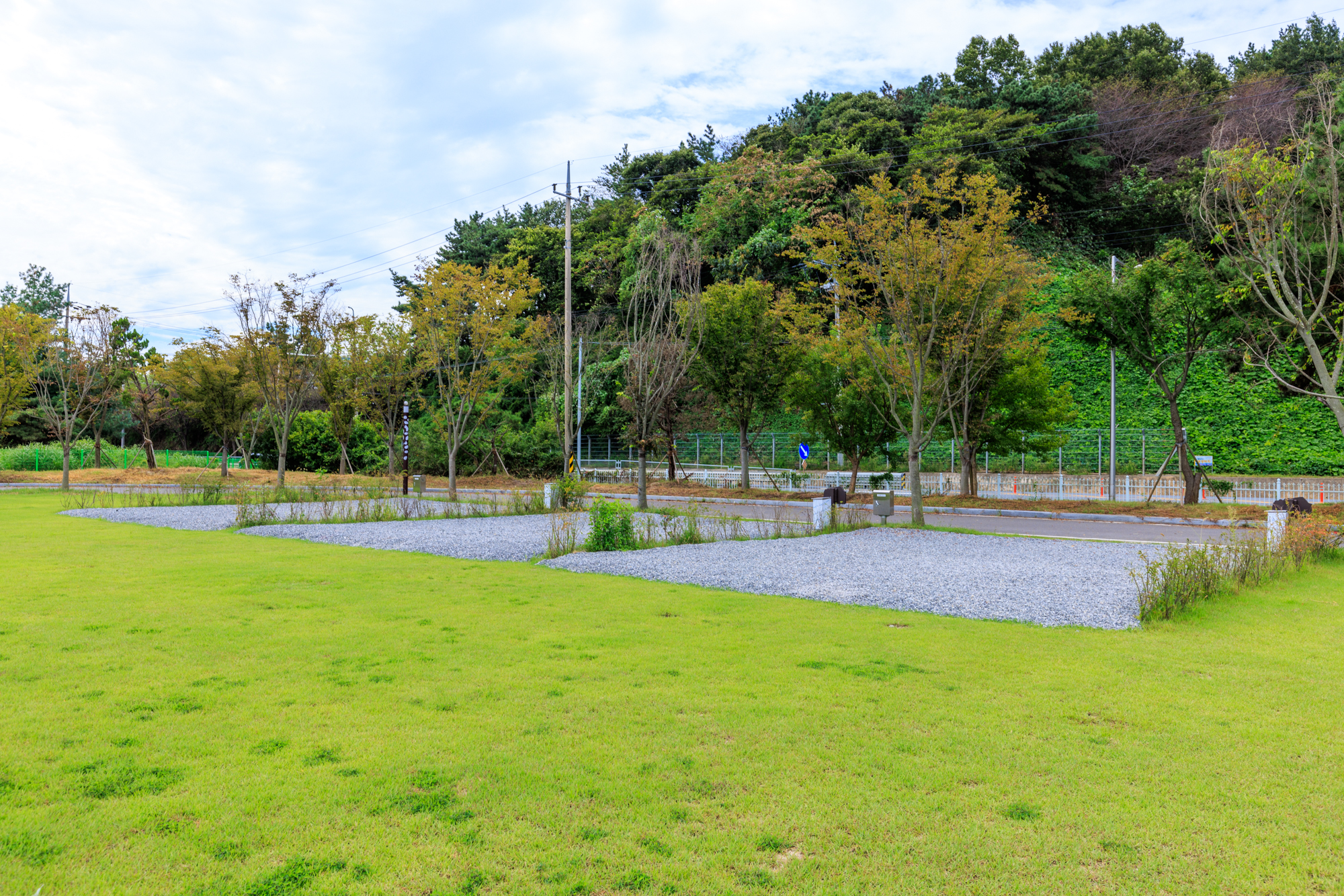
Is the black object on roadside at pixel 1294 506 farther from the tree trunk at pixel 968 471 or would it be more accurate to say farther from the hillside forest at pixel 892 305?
the tree trunk at pixel 968 471

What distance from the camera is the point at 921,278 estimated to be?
17.6 metres

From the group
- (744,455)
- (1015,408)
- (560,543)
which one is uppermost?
(1015,408)

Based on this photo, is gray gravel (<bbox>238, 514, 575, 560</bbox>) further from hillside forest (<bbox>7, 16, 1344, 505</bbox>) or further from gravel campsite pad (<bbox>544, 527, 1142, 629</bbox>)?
hillside forest (<bbox>7, 16, 1344, 505</bbox>)

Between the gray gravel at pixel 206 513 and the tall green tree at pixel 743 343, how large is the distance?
36.8 feet

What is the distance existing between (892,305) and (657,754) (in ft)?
50.3

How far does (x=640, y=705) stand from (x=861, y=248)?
15017 mm

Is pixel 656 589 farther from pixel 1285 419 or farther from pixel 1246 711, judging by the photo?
pixel 1285 419

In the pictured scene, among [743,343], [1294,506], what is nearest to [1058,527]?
[1294,506]

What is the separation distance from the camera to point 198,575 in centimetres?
981

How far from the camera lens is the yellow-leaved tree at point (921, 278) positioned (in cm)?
1747

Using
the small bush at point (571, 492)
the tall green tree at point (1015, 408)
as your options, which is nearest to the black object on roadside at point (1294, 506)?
the tall green tree at point (1015, 408)

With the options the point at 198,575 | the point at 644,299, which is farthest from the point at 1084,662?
the point at 644,299

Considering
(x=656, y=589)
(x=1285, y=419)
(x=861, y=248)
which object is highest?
(x=861, y=248)

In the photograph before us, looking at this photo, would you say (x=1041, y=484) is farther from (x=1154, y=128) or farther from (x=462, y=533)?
(x=1154, y=128)
